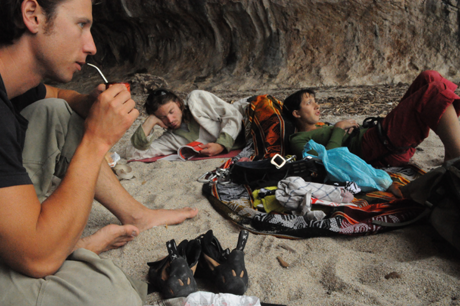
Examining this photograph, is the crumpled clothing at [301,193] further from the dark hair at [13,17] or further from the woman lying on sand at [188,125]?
the dark hair at [13,17]

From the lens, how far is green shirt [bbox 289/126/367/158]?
2.49 m

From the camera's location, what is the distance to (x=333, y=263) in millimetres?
1437

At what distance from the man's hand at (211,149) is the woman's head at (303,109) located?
0.75 metres

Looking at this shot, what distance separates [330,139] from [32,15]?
2062 mm

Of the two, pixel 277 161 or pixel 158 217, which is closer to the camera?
pixel 158 217

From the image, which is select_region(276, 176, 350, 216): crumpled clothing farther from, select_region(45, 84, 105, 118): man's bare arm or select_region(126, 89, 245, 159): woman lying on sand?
select_region(126, 89, 245, 159): woman lying on sand

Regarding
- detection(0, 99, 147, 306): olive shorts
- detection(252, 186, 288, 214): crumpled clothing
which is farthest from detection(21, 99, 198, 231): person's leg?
detection(252, 186, 288, 214): crumpled clothing

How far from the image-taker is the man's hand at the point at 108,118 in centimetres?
109

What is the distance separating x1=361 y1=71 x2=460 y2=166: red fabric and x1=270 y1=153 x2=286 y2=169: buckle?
0.72 meters

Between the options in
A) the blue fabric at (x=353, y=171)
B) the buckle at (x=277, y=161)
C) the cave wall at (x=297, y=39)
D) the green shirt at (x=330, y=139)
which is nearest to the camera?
the blue fabric at (x=353, y=171)

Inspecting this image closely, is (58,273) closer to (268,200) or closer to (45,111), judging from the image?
(45,111)

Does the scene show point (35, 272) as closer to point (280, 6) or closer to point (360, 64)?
point (360, 64)

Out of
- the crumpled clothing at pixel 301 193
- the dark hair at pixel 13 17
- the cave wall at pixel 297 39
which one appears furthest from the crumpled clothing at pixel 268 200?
the cave wall at pixel 297 39

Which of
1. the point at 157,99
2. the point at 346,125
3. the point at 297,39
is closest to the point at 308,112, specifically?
the point at 346,125
